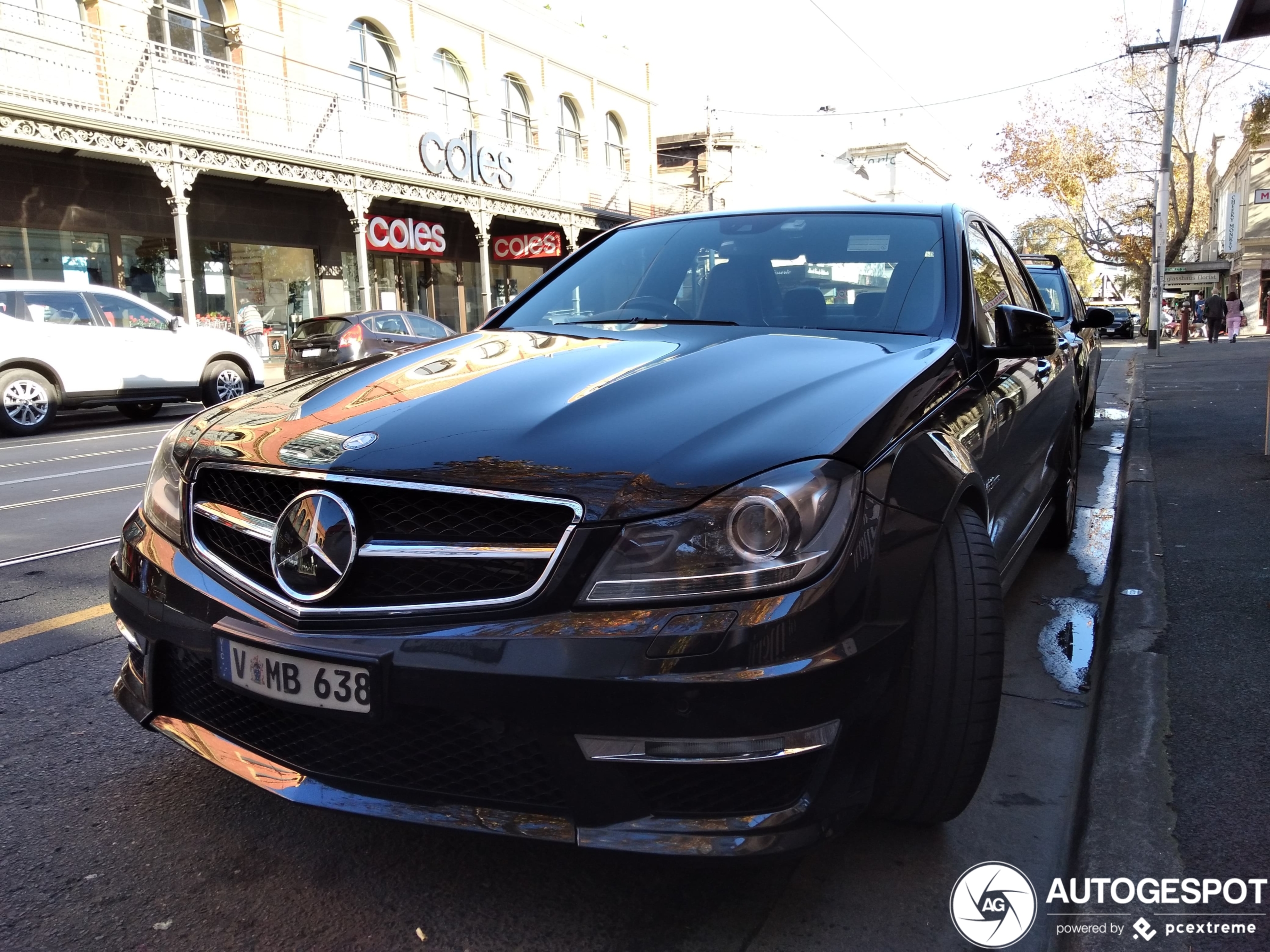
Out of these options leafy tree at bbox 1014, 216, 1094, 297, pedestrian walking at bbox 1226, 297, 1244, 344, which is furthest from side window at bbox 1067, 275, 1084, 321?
leafy tree at bbox 1014, 216, 1094, 297

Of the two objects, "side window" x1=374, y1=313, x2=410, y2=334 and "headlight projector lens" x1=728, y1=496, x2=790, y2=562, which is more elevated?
"side window" x1=374, y1=313, x2=410, y2=334

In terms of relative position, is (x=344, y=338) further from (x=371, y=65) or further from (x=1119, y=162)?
(x=1119, y=162)

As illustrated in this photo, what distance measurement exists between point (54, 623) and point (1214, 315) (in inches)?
1288

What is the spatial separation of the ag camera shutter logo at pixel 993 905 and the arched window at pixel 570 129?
27.0 meters

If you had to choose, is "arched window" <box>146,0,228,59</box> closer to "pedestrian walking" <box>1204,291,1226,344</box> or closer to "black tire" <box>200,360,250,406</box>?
"black tire" <box>200,360,250,406</box>

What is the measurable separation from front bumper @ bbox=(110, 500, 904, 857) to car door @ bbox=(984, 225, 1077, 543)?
74.0 inches

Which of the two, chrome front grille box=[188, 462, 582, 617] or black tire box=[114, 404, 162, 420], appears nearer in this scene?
chrome front grille box=[188, 462, 582, 617]

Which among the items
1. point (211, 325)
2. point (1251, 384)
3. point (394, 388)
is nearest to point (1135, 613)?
point (394, 388)

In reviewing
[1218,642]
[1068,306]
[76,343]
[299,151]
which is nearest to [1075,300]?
[1068,306]

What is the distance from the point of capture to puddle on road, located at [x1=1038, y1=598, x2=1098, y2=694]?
3.56 metres

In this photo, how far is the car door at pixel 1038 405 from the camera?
12.0 feet

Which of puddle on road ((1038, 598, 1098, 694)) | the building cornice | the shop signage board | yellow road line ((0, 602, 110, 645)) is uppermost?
the shop signage board

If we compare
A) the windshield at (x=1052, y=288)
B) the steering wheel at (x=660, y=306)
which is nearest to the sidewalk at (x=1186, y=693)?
the steering wheel at (x=660, y=306)

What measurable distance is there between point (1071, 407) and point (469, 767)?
13.4ft
